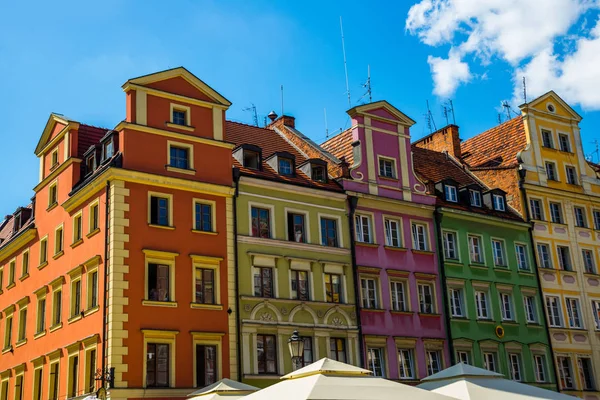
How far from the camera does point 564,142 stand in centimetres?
4569

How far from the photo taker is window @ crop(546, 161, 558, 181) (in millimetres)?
43812

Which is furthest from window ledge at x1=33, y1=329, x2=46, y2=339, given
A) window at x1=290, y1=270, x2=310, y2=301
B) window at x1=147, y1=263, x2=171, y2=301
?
Result: window at x1=290, y1=270, x2=310, y2=301

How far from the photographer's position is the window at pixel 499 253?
1590 inches

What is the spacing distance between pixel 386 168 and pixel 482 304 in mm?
7865

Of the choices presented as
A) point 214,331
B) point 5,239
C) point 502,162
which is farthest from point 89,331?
point 502,162

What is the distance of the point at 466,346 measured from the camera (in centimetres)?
3703

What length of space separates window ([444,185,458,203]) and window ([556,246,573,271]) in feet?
21.4

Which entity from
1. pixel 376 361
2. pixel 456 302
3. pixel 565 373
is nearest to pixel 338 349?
pixel 376 361

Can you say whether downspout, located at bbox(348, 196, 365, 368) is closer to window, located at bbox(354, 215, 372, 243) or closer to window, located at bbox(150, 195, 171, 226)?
window, located at bbox(354, 215, 372, 243)

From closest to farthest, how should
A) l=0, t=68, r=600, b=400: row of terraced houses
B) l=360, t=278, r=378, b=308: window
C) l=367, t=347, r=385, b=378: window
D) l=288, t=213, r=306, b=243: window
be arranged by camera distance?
l=0, t=68, r=600, b=400: row of terraced houses, l=288, t=213, r=306, b=243: window, l=367, t=347, r=385, b=378: window, l=360, t=278, r=378, b=308: window

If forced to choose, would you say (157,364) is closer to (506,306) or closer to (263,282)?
(263,282)

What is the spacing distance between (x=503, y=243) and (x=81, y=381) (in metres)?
21.6

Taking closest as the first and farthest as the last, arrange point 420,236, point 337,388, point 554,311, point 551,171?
point 337,388, point 420,236, point 554,311, point 551,171

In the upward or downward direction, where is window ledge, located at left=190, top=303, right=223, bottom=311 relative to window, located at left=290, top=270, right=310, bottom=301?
downward
